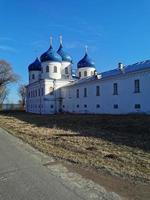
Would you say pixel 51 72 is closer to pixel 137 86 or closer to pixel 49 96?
pixel 49 96

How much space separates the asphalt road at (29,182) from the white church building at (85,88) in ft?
84.3

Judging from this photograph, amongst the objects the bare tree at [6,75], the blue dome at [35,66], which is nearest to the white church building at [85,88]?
the blue dome at [35,66]

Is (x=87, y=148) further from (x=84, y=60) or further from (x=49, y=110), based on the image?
(x=84, y=60)

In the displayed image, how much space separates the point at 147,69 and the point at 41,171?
89.8 ft

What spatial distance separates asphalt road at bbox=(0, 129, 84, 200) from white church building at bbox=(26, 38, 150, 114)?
2570 cm

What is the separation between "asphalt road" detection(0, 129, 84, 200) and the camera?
6.02 m

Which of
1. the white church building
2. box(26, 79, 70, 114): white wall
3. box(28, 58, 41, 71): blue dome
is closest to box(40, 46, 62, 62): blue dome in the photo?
the white church building

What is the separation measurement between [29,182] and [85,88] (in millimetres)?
40623

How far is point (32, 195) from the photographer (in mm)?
6039

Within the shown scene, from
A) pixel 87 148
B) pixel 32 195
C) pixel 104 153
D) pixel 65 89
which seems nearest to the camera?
pixel 32 195

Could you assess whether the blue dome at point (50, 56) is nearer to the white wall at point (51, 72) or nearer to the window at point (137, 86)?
the white wall at point (51, 72)

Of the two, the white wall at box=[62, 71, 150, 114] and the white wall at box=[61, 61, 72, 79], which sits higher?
the white wall at box=[61, 61, 72, 79]

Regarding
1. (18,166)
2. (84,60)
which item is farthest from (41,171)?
(84,60)

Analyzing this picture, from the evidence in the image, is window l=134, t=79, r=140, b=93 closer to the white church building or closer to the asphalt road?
the white church building
